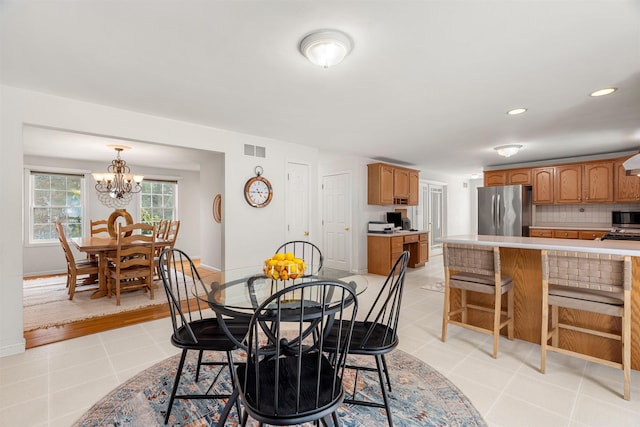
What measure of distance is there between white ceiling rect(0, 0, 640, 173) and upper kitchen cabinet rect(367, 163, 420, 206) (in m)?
2.09

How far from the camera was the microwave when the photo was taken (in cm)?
516

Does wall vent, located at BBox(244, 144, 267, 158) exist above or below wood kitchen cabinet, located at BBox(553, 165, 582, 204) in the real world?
above

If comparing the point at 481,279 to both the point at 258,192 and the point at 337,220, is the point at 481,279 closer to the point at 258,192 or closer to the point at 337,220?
the point at 258,192

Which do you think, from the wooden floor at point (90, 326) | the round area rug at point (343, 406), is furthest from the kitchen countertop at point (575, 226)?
the wooden floor at point (90, 326)

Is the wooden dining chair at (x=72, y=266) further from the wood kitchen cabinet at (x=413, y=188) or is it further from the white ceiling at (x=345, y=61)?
the wood kitchen cabinet at (x=413, y=188)

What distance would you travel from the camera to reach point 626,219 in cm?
525

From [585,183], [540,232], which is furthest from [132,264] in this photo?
[585,183]

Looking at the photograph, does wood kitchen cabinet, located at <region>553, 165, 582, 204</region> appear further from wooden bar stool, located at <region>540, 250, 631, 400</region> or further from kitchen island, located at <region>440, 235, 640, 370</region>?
wooden bar stool, located at <region>540, 250, 631, 400</region>

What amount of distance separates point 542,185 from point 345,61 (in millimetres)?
5663

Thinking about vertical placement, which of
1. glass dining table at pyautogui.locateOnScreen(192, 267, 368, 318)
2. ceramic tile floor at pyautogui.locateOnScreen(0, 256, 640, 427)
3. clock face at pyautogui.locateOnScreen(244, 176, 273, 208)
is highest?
clock face at pyautogui.locateOnScreen(244, 176, 273, 208)

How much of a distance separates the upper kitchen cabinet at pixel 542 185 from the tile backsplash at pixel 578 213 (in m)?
0.36

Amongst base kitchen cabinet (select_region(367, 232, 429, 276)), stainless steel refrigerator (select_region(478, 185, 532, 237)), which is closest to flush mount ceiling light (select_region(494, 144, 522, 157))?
stainless steel refrigerator (select_region(478, 185, 532, 237))

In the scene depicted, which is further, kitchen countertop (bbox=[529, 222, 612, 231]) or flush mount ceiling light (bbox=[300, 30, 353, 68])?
kitchen countertop (bbox=[529, 222, 612, 231])

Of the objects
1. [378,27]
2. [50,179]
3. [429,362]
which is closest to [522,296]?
[429,362]
